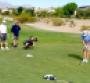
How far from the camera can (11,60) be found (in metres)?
18.3

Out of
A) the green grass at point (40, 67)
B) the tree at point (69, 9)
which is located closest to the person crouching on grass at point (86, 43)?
the green grass at point (40, 67)

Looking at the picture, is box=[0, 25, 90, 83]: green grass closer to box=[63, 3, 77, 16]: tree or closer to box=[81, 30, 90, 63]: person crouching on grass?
box=[81, 30, 90, 63]: person crouching on grass

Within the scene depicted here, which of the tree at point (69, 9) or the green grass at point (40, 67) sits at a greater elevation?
the green grass at point (40, 67)

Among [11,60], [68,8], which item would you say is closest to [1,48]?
[11,60]

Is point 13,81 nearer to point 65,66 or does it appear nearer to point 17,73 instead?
point 17,73

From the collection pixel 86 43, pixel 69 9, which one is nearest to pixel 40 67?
pixel 86 43

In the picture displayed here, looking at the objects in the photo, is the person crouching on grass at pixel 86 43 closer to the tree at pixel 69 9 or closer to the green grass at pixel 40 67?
the green grass at pixel 40 67

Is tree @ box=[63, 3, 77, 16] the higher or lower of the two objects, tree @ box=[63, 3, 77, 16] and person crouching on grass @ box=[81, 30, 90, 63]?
the lower

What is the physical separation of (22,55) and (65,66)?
3571 mm

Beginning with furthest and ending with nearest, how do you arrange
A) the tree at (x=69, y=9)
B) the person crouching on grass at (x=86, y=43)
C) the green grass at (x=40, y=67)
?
the tree at (x=69, y=9)
the person crouching on grass at (x=86, y=43)
the green grass at (x=40, y=67)

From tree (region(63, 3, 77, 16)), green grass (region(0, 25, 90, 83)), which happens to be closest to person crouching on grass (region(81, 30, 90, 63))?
green grass (region(0, 25, 90, 83))

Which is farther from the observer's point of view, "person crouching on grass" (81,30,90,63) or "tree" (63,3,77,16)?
"tree" (63,3,77,16)

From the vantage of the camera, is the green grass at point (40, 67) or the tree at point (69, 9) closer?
the green grass at point (40, 67)

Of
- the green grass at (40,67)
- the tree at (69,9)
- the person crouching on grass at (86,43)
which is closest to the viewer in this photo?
A: the green grass at (40,67)
